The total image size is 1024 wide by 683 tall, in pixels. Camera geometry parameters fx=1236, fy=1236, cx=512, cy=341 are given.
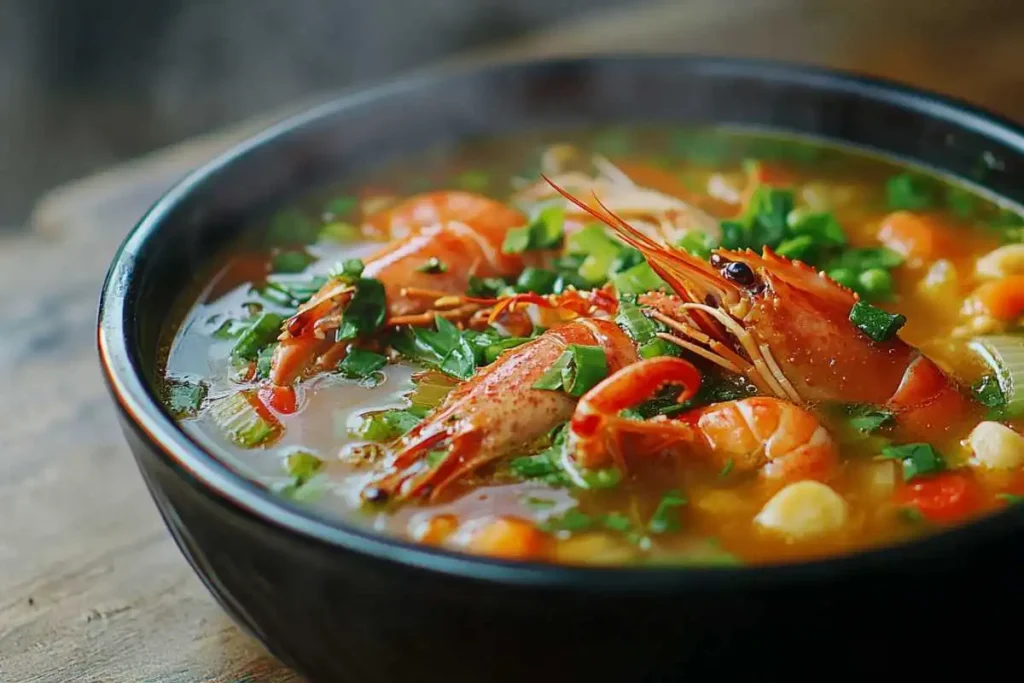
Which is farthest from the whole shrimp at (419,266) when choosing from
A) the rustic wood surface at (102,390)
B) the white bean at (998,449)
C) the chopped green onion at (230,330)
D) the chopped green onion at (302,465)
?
the white bean at (998,449)

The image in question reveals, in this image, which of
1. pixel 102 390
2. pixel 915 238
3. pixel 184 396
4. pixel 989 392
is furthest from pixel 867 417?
pixel 102 390

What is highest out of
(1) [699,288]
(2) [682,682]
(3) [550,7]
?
(1) [699,288]

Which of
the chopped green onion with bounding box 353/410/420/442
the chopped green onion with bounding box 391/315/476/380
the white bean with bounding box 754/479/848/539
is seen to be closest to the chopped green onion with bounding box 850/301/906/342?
the white bean with bounding box 754/479/848/539

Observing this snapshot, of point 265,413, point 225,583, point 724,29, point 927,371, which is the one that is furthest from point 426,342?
point 724,29

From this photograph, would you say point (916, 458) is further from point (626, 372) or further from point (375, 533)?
point (375, 533)

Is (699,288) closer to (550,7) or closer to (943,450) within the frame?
(943,450)
